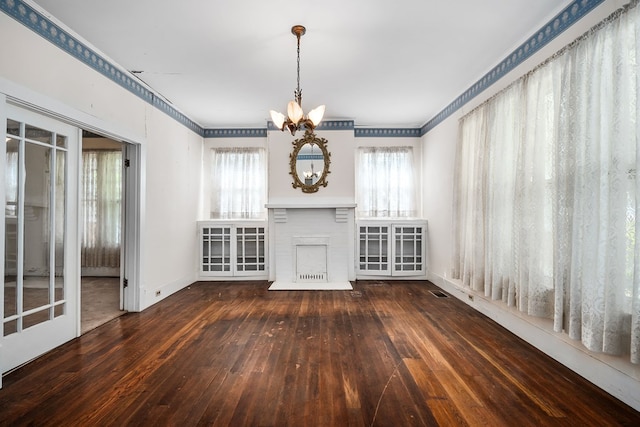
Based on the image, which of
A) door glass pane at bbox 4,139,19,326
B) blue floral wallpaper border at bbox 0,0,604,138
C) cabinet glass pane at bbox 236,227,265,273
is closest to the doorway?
blue floral wallpaper border at bbox 0,0,604,138

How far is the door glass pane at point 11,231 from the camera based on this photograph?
7.62 feet

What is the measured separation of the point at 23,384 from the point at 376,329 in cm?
273

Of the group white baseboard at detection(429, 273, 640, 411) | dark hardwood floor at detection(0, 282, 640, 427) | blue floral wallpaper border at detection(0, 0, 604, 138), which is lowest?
dark hardwood floor at detection(0, 282, 640, 427)

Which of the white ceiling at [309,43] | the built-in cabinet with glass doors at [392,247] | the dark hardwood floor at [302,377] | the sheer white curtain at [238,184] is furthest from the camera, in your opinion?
the sheer white curtain at [238,184]

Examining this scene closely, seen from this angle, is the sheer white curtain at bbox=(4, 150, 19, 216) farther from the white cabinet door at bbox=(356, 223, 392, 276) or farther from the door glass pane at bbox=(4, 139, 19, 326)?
the white cabinet door at bbox=(356, 223, 392, 276)

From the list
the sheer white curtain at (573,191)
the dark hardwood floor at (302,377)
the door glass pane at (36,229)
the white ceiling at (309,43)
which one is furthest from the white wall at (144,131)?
the sheer white curtain at (573,191)

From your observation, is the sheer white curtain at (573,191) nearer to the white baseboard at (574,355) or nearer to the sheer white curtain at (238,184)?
the white baseboard at (574,355)

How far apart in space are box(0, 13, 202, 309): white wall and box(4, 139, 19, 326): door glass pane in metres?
0.46

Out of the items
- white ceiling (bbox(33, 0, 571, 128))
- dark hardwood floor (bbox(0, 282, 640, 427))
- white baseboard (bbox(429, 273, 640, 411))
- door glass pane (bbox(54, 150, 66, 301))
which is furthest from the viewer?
door glass pane (bbox(54, 150, 66, 301))

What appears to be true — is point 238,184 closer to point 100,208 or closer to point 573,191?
point 100,208

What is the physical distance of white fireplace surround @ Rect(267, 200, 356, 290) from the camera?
17.5 ft

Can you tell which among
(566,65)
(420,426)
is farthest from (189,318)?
(566,65)

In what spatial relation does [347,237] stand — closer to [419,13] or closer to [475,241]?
[475,241]

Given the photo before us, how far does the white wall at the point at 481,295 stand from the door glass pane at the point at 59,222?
4.12 m
